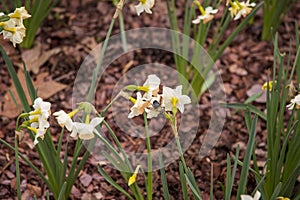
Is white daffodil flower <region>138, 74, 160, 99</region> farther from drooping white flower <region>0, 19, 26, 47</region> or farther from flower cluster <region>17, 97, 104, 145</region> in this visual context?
A: drooping white flower <region>0, 19, 26, 47</region>

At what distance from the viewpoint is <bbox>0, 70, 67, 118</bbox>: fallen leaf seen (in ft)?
8.60

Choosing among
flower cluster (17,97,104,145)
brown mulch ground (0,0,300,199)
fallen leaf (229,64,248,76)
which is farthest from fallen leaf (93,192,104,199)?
fallen leaf (229,64,248,76)

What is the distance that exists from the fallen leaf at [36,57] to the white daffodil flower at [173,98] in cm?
137

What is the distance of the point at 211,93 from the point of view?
2758 millimetres

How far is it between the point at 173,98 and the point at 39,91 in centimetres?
126

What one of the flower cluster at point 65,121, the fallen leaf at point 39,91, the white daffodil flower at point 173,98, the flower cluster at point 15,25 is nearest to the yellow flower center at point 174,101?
the white daffodil flower at point 173,98

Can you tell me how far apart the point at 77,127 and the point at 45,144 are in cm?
45

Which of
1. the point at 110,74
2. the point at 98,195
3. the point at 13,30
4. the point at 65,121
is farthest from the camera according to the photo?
the point at 110,74

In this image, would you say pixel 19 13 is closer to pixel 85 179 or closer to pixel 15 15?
pixel 15 15

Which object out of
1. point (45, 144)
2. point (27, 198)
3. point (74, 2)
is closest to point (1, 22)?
point (45, 144)

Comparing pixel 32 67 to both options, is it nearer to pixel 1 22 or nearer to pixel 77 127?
pixel 1 22

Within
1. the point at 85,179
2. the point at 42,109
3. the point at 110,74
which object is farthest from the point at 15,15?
the point at 110,74

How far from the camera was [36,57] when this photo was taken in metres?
2.88

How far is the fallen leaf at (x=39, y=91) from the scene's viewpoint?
262 cm
